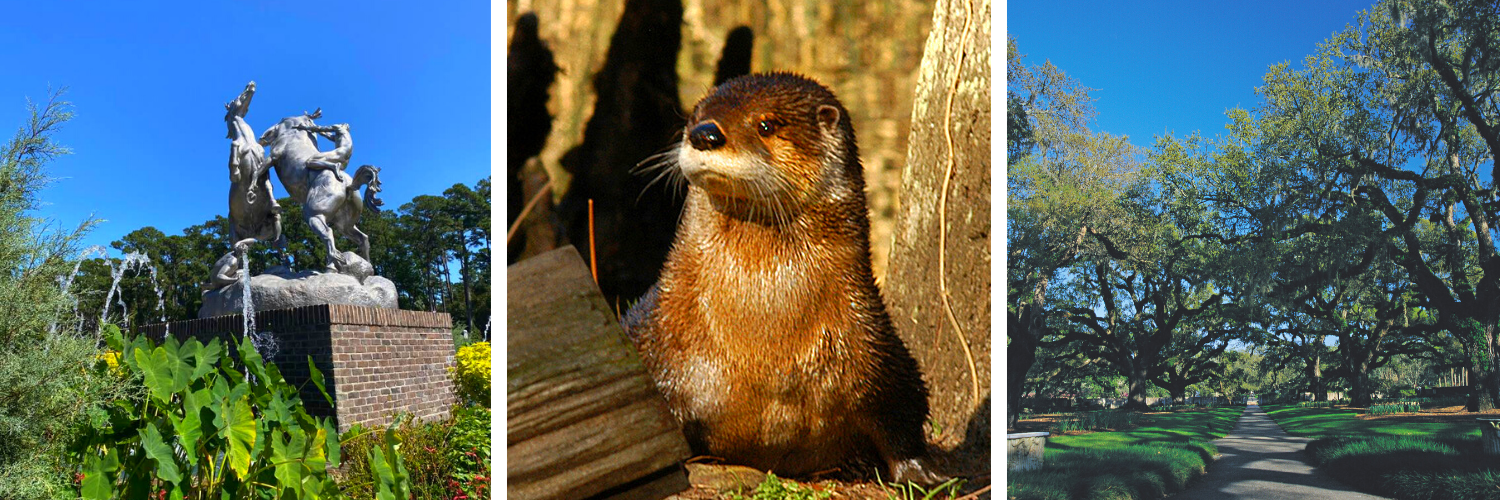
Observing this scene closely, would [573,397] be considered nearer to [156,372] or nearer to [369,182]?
[156,372]

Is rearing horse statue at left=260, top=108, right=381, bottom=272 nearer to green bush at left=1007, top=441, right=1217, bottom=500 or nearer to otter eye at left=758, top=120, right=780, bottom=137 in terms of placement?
otter eye at left=758, top=120, right=780, bottom=137

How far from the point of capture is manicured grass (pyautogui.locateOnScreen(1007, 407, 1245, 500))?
3.76m

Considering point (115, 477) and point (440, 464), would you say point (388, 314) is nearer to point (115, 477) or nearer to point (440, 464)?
point (440, 464)

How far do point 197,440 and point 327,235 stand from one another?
3357 mm

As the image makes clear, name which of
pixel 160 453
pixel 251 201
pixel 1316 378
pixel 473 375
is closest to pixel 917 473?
pixel 1316 378

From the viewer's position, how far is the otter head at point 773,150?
10.5 ft

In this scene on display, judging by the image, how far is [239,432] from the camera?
9.12 ft

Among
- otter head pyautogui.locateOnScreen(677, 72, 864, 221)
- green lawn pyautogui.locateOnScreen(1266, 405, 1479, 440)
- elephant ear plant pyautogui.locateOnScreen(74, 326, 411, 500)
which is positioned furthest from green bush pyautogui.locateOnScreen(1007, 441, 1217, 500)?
elephant ear plant pyautogui.locateOnScreen(74, 326, 411, 500)

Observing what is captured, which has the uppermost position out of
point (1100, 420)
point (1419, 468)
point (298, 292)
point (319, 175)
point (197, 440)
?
point (319, 175)

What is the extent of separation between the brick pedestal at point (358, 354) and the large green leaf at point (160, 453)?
85.9 inches

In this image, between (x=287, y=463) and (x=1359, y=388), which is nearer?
(x=287, y=463)

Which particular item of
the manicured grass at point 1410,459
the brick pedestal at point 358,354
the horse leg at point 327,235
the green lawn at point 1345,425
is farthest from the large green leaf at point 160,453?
the manicured grass at point 1410,459

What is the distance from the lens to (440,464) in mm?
4223

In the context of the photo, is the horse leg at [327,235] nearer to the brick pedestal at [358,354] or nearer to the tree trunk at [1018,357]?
the brick pedestal at [358,354]
